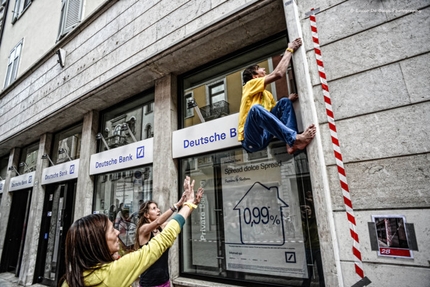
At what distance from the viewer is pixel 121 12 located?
570 cm

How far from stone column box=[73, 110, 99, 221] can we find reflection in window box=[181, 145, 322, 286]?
3.04 meters

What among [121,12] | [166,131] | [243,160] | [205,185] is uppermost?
[121,12]

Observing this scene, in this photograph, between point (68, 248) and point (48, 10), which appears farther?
point (48, 10)

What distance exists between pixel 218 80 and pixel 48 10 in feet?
29.1

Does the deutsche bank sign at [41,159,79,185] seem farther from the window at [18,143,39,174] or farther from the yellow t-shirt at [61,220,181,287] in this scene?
the yellow t-shirt at [61,220,181,287]

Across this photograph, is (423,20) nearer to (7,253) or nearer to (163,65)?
(163,65)

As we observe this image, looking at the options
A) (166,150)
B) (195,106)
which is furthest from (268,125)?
(166,150)

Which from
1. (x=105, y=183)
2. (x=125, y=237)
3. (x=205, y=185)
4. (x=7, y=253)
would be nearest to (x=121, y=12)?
(x=105, y=183)

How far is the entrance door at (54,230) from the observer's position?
21.9 ft

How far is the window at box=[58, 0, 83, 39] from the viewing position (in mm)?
7488

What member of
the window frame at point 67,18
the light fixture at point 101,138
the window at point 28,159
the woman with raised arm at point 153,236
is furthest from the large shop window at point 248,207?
the window at point 28,159

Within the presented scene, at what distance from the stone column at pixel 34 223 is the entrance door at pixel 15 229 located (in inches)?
A: 57.8

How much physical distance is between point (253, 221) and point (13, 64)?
1294 cm

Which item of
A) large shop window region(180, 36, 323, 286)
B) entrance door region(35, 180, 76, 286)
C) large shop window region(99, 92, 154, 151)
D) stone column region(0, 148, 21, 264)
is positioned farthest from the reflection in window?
stone column region(0, 148, 21, 264)
